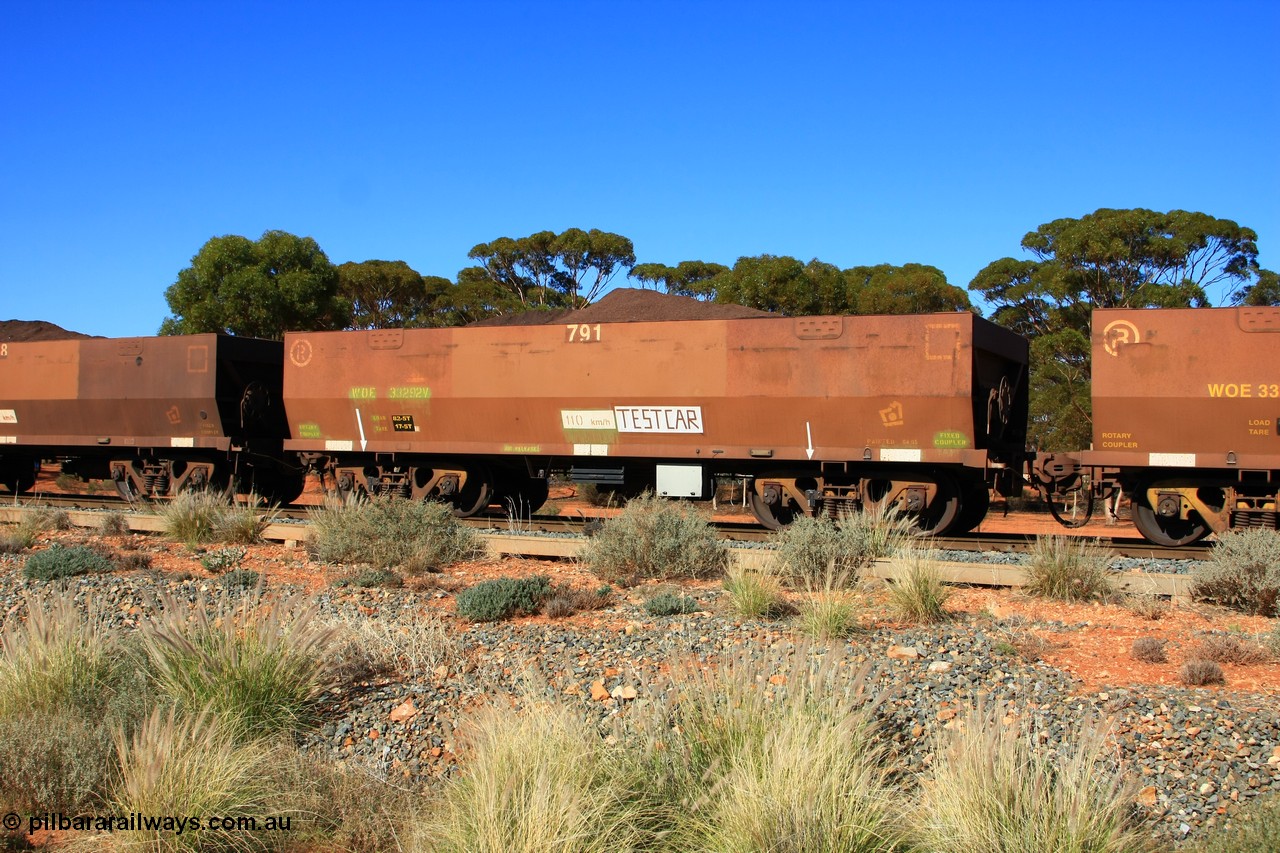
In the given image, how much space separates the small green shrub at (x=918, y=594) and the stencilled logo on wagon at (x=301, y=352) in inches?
479

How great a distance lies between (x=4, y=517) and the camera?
1591 centimetres

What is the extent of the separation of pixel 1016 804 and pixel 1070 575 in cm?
551

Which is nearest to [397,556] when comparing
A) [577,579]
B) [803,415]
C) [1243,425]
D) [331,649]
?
[577,579]

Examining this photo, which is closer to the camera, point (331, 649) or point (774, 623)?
point (331, 649)

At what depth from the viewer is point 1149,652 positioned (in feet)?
23.4

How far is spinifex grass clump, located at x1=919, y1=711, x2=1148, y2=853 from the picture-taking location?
4.20m

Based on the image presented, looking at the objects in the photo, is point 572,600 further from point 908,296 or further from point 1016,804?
point 908,296

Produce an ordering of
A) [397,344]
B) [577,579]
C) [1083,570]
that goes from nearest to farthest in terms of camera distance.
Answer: [1083,570], [577,579], [397,344]

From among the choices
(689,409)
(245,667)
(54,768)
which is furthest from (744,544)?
(54,768)

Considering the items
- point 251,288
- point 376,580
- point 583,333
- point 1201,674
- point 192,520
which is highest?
point 251,288

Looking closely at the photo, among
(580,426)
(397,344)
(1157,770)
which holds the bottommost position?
(1157,770)

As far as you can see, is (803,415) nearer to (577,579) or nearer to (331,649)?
(577,579)

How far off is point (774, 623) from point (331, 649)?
3.43 meters

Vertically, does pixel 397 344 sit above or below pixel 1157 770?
above
